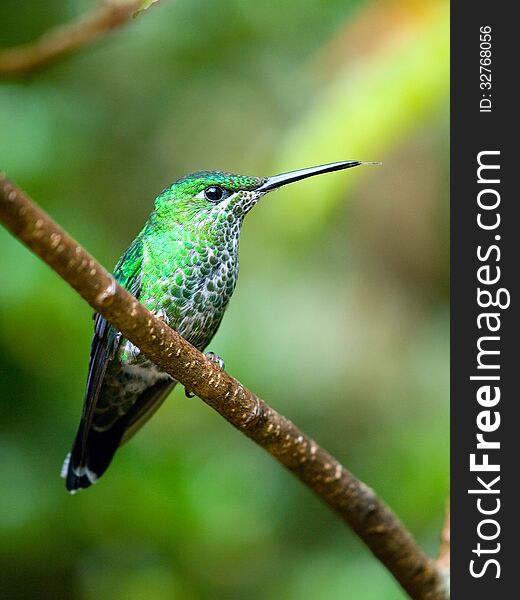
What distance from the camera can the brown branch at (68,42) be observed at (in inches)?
67.2

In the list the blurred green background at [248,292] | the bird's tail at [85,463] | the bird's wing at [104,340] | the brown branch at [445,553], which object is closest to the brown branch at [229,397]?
the brown branch at [445,553]

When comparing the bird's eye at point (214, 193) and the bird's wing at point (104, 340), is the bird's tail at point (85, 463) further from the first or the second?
the bird's eye at point (214, 193)

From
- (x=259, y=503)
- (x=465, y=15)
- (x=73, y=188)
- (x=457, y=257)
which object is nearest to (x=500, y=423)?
(x=457, y=257)

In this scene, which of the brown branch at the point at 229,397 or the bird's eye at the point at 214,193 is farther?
the bird's eye at the point at 214,193

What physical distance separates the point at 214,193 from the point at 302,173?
232mm

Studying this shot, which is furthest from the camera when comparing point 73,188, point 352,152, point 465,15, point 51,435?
point 73,188

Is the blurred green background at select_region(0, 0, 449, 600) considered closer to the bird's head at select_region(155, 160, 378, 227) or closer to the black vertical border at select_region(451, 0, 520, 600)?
the black vertical border at select_region(451, 0, 520, 600)

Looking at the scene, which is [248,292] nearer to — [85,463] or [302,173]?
[85,463]

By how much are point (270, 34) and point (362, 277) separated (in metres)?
0.97

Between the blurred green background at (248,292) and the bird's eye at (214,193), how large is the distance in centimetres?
41

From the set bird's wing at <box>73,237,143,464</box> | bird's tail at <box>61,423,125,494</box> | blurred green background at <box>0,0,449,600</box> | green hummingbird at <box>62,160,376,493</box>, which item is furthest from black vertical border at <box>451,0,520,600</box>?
bird's tail at <box>61,423,125,494</box>

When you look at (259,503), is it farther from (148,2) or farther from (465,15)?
(148,2)

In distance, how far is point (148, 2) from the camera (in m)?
1.23

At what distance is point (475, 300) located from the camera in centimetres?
170
